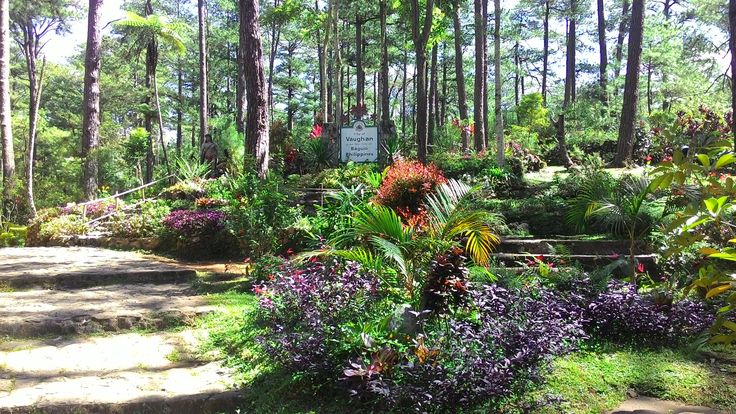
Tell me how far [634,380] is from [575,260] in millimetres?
2805

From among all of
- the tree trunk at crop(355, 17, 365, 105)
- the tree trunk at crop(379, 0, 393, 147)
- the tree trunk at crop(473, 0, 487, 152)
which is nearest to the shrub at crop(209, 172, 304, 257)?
the tree trunk at crop(379, 0, 393, 147)

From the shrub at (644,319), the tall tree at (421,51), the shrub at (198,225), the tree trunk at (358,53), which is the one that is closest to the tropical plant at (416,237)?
the shrub at (644,319)

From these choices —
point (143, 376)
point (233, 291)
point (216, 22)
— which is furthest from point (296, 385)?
point (216, 22)

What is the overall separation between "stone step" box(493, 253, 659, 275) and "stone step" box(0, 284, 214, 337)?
357 cm

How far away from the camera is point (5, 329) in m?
4.59

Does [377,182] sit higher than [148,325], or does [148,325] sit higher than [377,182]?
[377,182]

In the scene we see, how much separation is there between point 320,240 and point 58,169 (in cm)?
1942

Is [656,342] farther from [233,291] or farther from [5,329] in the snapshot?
[5,329]

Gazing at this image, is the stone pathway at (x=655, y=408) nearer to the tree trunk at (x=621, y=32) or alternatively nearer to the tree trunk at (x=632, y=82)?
the tree trunk at (x=632, y=82)

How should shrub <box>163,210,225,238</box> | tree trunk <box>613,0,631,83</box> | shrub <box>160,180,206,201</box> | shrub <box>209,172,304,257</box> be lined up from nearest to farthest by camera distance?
1. shrub <box>209,172,304,257</box>
2. shrub <box>163,210,225,238</box>
3. shrub <box>160,180,206,201</box>
4. tree trunk <box>613,0,631,83</box>

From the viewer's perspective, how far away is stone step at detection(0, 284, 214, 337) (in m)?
4.71

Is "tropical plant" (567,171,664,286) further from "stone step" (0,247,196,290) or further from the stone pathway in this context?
"stone step" (0,247,196,290)

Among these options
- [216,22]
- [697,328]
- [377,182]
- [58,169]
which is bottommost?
[697,328]

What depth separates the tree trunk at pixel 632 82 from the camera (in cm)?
1354
